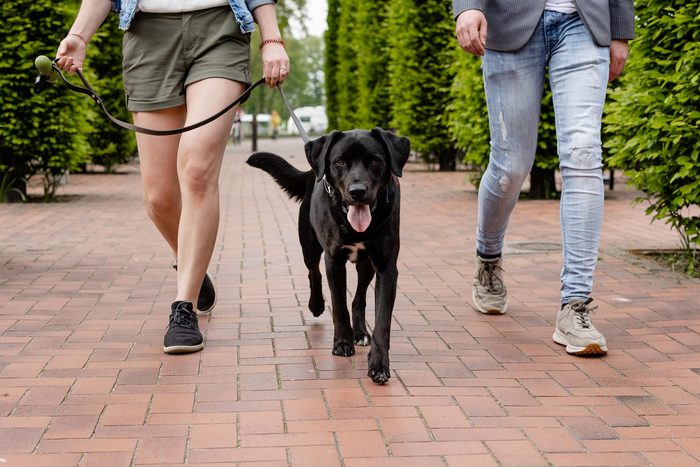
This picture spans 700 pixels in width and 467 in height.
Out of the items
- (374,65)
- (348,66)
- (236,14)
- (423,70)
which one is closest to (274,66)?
(236,14)

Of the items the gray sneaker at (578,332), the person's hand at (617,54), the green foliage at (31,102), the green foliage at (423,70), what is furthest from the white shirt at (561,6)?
the green foliage at (423,70)

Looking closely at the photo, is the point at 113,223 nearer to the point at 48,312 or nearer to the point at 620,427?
the point at 48,312

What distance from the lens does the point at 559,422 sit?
130 inches

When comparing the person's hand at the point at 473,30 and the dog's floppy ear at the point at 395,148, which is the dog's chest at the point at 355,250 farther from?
the person's hand at the point at 473,30

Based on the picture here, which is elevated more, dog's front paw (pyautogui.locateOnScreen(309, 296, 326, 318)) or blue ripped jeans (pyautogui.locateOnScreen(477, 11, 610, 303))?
blue ripped jeans (pyautogui.locateOnScreen(477, 11, 610, 303))

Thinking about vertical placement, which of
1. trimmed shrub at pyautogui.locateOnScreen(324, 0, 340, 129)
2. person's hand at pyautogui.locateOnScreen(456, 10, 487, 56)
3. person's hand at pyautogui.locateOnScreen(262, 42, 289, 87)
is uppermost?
person's hand at pyautogui.locateOnScreen(456, 10, 487, 56)

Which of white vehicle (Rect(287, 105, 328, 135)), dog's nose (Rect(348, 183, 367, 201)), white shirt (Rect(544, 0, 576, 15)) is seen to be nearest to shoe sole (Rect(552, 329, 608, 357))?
dog's nose (Rect(348, 183, 367, 201))

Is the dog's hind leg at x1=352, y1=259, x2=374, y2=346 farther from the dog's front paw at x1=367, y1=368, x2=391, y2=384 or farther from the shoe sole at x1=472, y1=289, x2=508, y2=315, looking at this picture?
the shoe sole at x1=472, y1=289, x2=508, y2=315

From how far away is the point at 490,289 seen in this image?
5082 mm

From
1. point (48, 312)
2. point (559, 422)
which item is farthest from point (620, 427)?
point (48, 312)

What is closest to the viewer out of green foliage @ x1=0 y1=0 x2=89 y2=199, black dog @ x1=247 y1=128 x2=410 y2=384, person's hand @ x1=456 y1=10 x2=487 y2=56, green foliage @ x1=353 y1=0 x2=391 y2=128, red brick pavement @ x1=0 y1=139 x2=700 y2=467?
red brick pavement @ x1=0 y1=139 x2=700 y2=467

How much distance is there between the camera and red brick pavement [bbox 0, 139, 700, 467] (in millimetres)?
3061

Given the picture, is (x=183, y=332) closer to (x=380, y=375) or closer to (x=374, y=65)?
(x=380, y=375)

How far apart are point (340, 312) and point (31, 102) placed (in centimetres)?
752
